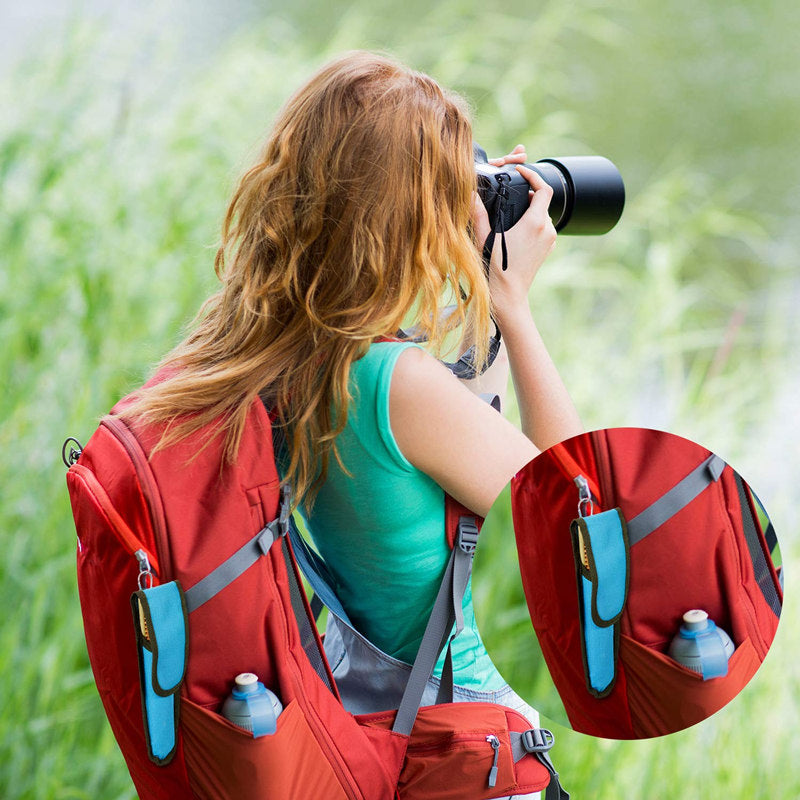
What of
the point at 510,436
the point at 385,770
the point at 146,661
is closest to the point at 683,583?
the point at 510,436

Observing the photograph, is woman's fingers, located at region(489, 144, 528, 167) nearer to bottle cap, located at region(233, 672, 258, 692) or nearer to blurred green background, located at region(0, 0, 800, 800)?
blurred green background, located at region(0, 0, 800, 800)

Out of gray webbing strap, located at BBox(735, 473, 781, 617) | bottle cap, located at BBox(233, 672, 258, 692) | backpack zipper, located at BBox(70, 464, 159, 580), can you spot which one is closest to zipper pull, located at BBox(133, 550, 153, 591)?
backpack zipper, located at BBox(70, 464, 159, 580)

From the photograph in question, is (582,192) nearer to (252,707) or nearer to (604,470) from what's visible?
(604,470)

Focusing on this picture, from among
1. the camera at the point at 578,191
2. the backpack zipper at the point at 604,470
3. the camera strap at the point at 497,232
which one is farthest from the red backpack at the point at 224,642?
the camera at the point at 578,191

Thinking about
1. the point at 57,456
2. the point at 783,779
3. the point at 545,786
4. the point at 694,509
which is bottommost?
the point at 783,779

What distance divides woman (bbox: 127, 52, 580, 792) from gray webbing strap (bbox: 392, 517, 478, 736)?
0.06ft

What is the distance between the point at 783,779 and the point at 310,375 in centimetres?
112

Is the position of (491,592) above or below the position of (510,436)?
below

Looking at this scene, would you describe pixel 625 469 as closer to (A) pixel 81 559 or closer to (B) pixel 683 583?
(B) pixel 683 583

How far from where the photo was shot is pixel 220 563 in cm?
76

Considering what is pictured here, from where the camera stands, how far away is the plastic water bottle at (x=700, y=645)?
2.53 ft

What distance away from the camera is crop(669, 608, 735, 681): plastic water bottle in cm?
77

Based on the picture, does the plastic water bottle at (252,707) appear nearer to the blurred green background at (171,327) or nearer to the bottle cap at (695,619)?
the blurred green background at (171,327)

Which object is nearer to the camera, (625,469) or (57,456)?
(625,469)
